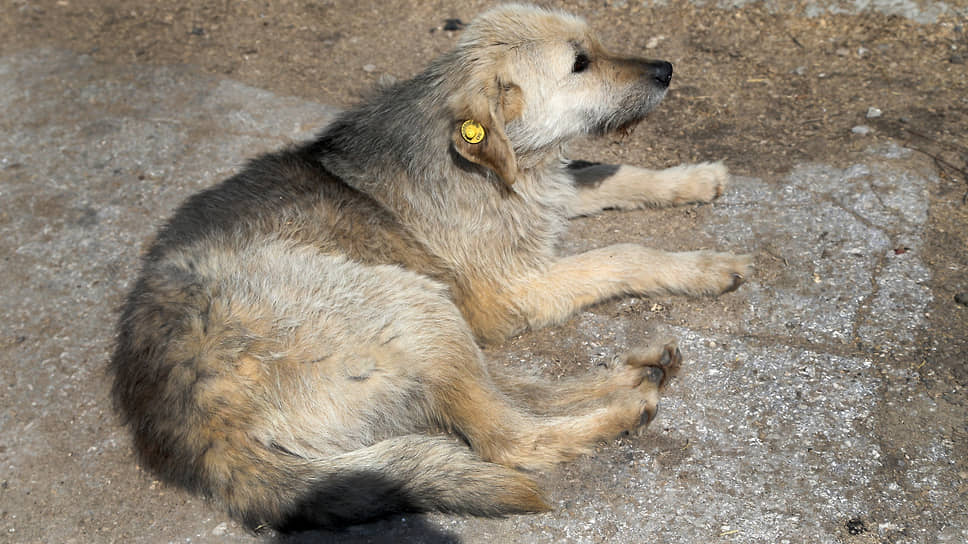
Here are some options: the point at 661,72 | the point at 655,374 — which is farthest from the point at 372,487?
the point at 661,72

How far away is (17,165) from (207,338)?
3554 mm

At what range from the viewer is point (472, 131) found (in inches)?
147

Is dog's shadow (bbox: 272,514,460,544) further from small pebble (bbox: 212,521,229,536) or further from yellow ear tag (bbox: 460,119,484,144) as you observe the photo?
yellow ear tag (bbox: 460,119,484,144)

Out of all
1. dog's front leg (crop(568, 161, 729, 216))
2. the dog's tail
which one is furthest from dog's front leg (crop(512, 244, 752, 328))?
the dog's tail

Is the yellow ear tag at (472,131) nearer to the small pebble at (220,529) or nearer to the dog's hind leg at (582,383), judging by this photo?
the dog's hind leg at (582,383)

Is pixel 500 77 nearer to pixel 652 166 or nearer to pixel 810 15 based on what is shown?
pixel 652 166

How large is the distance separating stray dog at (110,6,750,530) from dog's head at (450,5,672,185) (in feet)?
0.03

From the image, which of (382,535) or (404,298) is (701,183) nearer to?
(404,298)

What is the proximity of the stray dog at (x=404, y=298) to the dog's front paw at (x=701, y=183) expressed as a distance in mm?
20

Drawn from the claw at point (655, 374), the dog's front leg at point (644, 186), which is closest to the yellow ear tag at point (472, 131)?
the dog's front leg at point (644, 186)

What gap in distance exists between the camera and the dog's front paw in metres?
4.83

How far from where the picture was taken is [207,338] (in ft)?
10.3

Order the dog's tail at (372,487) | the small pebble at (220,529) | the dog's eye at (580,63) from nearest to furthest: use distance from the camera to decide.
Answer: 1. the dog's tail at (372,487)
2. the small pebble at (220,529)
3. the dog's eye at (580,63)

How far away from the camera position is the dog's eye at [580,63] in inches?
161
